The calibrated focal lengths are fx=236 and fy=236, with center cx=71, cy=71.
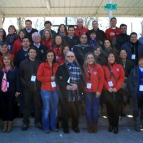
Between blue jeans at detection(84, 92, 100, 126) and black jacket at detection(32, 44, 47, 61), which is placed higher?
black jacket at detection(32, 44, 47, 61)

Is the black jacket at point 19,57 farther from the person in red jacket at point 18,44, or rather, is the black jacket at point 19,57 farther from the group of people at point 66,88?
the person in red jacket at point 18,44

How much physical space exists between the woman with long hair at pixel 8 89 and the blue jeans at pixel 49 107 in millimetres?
689

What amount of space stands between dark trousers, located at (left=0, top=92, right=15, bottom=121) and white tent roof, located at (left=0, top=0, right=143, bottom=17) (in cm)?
573

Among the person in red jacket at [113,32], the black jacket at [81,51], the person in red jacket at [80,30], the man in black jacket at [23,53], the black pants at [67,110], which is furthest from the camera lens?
the person in red jacket at [113,32]

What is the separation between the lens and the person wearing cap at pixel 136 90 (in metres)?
5.43

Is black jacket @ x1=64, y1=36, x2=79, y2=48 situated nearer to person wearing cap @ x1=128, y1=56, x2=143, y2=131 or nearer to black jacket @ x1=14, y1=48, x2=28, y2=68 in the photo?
black jacket @ x1=14, y1=48, x2=28, y2=68

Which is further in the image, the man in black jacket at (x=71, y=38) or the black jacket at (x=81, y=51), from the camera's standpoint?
the man in black jacket at (x=71, y=38)

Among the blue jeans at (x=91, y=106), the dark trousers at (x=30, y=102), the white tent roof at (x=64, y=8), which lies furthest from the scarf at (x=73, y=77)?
the white tent roof at (x=64, y=8)

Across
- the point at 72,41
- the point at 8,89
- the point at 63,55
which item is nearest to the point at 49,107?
the point at 8,89

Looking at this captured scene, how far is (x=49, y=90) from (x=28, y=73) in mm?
630

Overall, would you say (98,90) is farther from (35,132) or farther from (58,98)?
(35,132)

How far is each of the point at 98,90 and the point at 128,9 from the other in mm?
7579

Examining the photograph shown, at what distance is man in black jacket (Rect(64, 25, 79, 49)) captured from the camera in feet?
21.8

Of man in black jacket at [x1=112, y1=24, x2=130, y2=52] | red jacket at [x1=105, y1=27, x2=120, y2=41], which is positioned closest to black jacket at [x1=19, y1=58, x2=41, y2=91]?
man in black jacket at [x1=112, y1=24, x2=130, y2=52]
